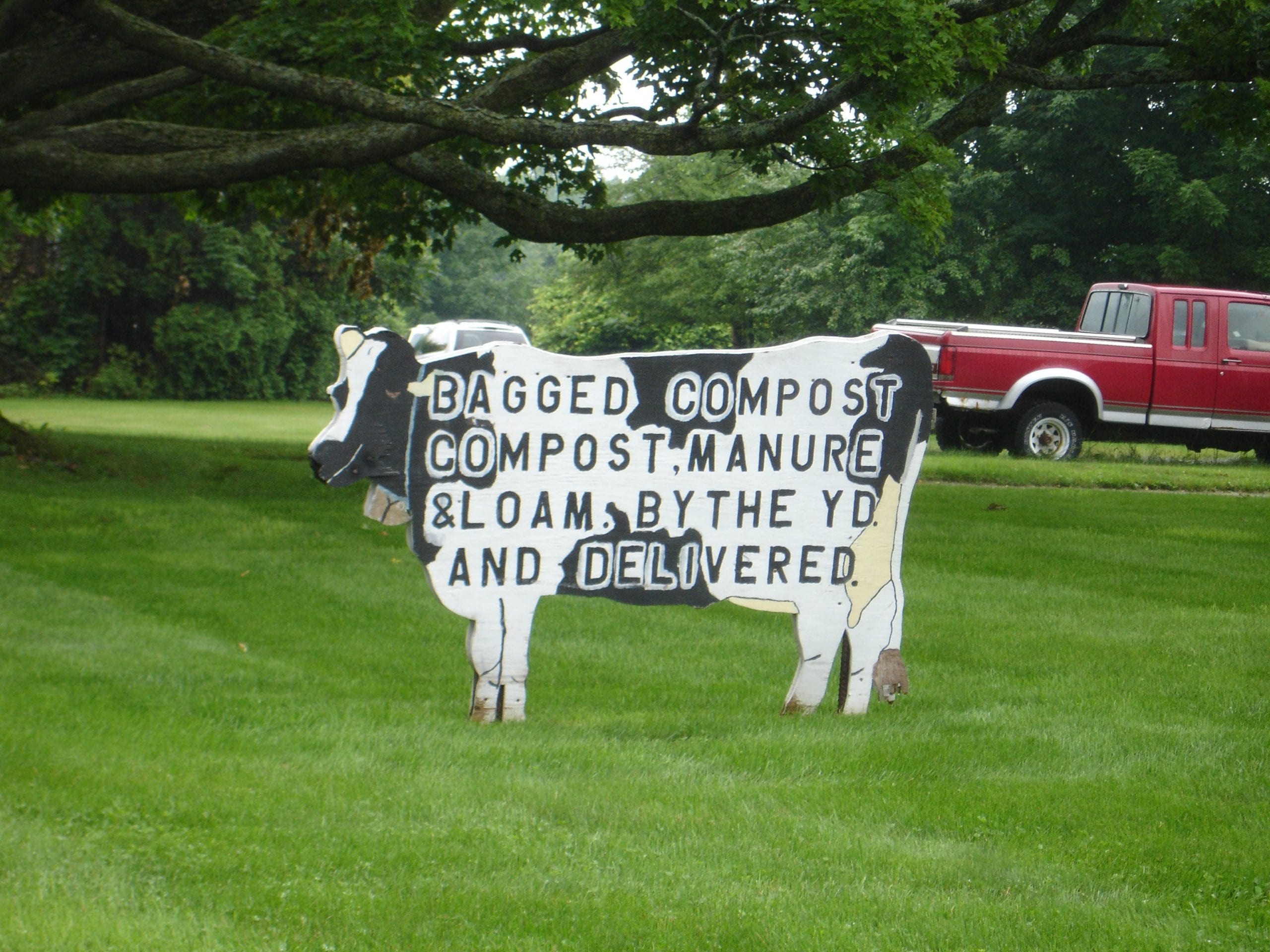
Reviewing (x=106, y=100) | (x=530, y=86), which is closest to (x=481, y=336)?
(x=106, y=100)

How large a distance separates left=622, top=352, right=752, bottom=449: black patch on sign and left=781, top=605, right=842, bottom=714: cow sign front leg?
93 centimetres

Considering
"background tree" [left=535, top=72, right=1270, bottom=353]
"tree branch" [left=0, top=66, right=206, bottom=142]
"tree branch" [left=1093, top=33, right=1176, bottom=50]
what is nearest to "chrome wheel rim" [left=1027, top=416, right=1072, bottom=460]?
Answer: "tree branch" [left=1093, top=33, right=1176, bottom=50]

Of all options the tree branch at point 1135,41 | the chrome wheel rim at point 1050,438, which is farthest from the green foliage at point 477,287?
the tree branch at point 1135,41

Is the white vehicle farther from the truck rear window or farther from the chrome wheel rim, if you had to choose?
the chrome wheel rim

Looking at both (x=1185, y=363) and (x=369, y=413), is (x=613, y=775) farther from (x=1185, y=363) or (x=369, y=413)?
(x=1185, y=363)

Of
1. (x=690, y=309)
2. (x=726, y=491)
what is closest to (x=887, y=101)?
(x=726, y=491)

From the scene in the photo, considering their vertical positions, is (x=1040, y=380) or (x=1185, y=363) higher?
(x=1185, y=363)

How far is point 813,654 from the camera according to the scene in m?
6.20

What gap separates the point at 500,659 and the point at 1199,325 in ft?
54.3

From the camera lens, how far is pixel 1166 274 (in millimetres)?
A: 34719

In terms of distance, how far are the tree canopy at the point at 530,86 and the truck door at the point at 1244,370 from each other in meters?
5.61

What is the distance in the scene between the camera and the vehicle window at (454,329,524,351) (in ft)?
109

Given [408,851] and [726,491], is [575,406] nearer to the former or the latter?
[726,491]

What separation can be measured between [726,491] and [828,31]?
629 cm
